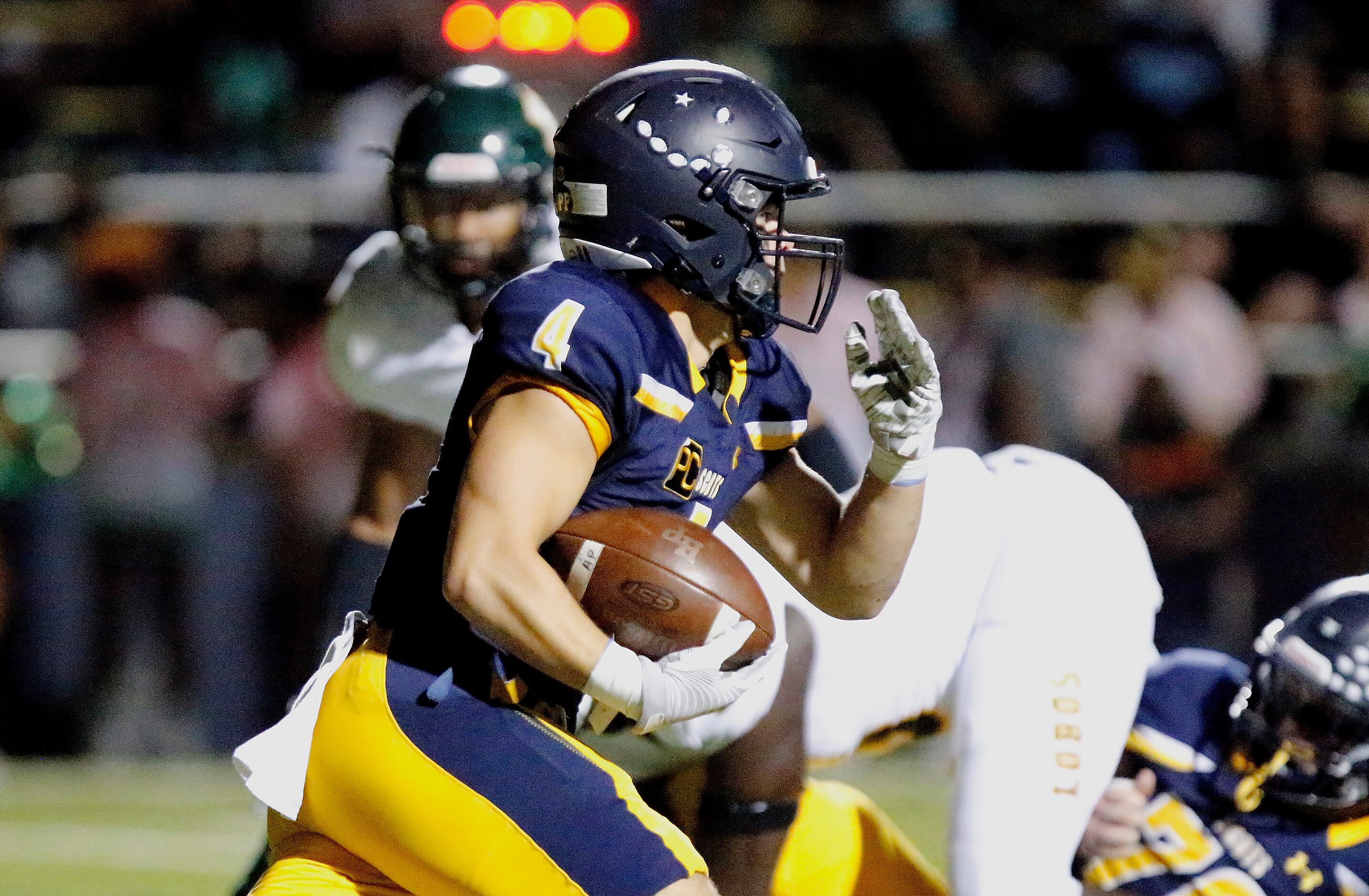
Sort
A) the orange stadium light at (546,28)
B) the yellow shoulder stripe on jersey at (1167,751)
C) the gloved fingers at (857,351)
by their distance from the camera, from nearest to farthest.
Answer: the gloved fingers at (857,351), the yellow shoulder stripe on jersey at (1167,751), the orange stadium light at (546,28)

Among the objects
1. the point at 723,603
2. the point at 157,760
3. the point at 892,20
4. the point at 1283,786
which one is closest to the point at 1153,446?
the point at 892,20

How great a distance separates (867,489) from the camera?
291 centimetres

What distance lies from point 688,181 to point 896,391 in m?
0.47

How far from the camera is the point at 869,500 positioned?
2.90m

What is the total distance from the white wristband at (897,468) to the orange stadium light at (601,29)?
4.38 meters

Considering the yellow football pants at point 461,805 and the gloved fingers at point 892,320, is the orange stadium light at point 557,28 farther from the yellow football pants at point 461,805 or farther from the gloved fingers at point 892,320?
the yellow football pants at point 461,805

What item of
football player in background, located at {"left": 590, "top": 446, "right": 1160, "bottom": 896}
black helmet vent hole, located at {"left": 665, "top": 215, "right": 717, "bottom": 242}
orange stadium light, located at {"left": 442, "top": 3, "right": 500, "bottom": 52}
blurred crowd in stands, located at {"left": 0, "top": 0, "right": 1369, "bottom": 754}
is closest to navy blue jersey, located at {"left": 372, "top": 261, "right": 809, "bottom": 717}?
black helmet vent hole, located at {"left": 665, "top": 215, "right": 717, "bottom": 242}

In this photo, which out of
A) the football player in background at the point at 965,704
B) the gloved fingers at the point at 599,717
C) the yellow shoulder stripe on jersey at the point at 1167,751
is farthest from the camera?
the yellow shoulder stripe on jersey at the point at 1167,751

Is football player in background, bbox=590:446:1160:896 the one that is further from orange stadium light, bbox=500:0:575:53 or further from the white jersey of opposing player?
orange stadium light, bbox=500:0:575:53

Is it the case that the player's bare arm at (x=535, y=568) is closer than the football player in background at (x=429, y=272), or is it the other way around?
the player's bare arm at (x=535, y=568)

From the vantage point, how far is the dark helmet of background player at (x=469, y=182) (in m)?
4.15

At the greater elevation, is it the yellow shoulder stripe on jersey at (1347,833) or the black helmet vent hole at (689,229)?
the black helmet vent hole at (689,229)

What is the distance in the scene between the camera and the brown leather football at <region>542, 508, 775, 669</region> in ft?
8.11

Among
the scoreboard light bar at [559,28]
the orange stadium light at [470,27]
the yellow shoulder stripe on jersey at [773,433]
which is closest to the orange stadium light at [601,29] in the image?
the scoreboard light bar at [559,28]
